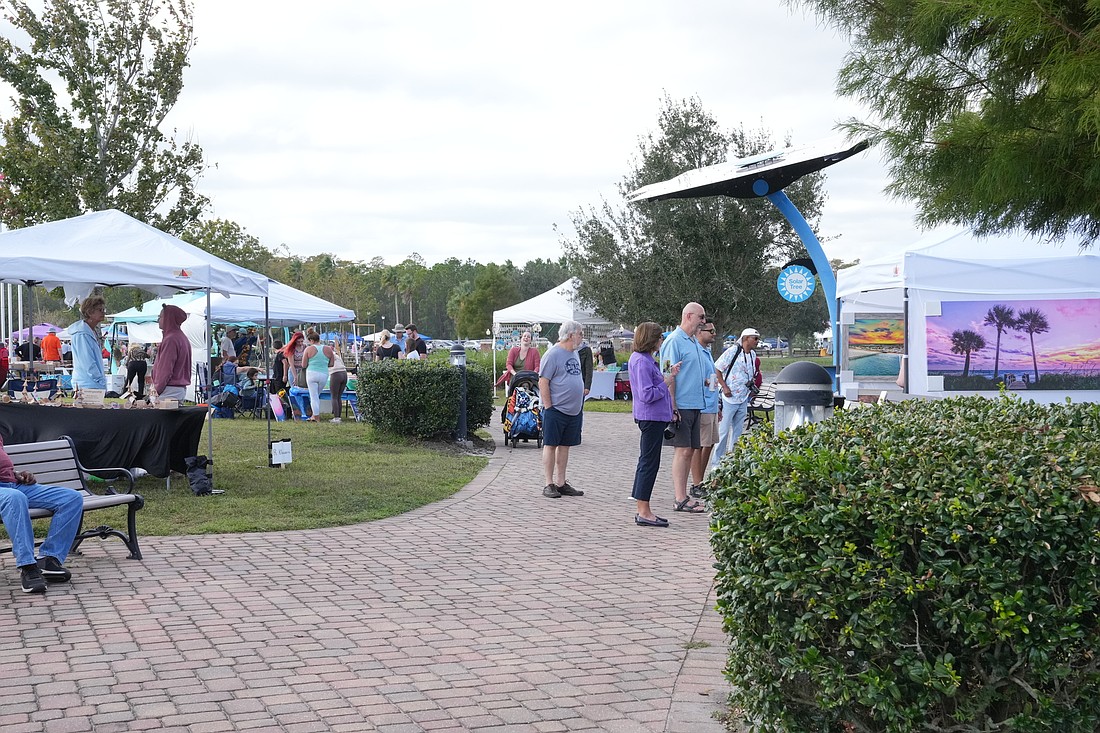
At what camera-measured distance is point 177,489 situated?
10672mm

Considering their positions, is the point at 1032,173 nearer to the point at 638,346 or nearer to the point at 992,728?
the point at 992,728

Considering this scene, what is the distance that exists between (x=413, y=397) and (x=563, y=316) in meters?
13.1

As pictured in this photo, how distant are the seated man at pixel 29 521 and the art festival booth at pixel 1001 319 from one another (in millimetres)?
8870

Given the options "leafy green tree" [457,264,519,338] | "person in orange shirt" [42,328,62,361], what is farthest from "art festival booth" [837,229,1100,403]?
"leafy green tree" [457,264,519,338]

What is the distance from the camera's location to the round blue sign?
40.3 ft

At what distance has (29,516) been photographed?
6.64 m

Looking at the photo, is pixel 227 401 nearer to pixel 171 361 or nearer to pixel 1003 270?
pixel 171 361

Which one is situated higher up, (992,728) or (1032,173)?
(1032,173)

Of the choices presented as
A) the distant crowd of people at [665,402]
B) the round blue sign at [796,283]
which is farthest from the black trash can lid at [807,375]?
the round blue sign at [796,283]

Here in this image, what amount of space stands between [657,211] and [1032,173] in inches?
869

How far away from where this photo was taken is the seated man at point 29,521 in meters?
6.45

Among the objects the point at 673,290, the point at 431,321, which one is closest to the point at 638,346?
the point at 673,290

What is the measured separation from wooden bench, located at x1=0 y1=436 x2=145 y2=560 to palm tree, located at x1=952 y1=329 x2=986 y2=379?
8919 mm

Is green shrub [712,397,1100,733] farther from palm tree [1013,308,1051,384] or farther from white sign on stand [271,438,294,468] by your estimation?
white sign on stand [271,438,294,468]
